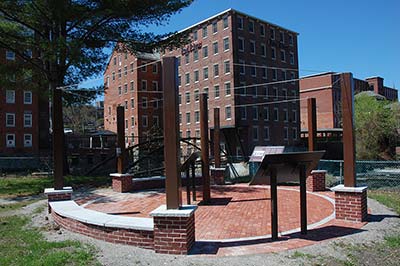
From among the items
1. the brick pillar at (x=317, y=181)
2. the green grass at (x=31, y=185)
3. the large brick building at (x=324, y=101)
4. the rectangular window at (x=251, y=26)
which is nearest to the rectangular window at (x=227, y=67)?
the rectangular window at (x=251, y=26)

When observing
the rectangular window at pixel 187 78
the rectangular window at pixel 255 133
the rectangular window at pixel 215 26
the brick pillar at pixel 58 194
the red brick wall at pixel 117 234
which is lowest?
the red brick wall at pixel 117 234

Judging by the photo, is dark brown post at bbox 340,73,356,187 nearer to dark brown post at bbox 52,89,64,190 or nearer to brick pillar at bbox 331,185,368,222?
brick pillar at bbox 331,185,368,222

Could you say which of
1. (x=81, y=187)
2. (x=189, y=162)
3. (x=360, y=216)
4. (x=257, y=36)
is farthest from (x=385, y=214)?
(x=257, y=36)

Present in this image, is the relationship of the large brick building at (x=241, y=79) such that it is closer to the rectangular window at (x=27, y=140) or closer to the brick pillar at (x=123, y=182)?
the rectangular window at (x=27, y=140)

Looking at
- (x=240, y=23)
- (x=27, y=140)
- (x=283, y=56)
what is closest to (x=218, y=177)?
(x=240, y=23)

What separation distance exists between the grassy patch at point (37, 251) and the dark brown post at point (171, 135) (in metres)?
1.59

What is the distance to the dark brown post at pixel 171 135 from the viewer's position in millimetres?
6141

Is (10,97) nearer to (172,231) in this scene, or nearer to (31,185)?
(31,185)

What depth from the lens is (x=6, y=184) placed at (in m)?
17.8

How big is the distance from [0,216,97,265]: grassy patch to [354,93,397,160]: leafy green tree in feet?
102

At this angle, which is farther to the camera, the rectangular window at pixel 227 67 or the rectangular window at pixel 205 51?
the rectangular window at pixel 205 51

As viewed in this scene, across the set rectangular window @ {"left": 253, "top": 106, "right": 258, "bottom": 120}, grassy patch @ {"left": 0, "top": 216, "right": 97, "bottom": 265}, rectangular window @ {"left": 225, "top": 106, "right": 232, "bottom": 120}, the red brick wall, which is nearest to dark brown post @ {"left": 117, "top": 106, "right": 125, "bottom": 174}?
grassy patch @ {"left": 0, "top": 216, "right": 97, "bottom": 265}

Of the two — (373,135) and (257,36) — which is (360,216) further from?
(257,36)

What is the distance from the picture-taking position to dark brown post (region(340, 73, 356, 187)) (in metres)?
8.09
